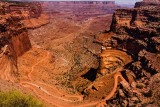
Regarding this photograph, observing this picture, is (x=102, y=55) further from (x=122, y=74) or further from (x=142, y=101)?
(x=142, y=101)

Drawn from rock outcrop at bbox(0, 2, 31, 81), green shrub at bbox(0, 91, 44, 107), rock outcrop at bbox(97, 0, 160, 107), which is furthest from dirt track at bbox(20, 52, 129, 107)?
green shrub at bbox(0, 91, 44, 107)

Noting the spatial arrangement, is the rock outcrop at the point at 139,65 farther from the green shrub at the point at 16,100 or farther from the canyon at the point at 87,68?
the green shrub at the point at 16,100

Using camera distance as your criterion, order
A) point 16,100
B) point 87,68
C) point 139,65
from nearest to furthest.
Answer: point 16,100 → point 139,65 → point 87,68

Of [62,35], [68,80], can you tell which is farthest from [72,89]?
[62,35]

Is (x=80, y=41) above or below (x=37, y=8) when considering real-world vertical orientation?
below

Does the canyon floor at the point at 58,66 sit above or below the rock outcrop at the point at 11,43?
below

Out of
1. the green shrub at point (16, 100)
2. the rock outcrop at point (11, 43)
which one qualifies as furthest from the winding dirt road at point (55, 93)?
the green shrub at point (16, 100)

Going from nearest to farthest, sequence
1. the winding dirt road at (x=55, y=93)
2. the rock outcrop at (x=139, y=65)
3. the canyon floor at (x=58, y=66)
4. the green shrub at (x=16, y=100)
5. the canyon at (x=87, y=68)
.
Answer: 1. the green shrub at (x=16, y=100)
2. the rock outcrop at (x=139, y=65)
3. the canyon at (x=87, y=68)
4. the winding dirt road at (x=55, y=93)
5. the canyon floor at (x=58, y=66)

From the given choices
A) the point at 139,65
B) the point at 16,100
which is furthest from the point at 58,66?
the point at 16,100

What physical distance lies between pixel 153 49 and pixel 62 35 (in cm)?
7560

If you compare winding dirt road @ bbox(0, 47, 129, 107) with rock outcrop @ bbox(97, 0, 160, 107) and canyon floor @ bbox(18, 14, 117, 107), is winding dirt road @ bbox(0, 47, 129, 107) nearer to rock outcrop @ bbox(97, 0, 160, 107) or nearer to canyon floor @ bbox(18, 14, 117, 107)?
canyon floor @ bbox(18, 14, 117, 107)

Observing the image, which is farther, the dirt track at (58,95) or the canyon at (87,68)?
the dirt track at (58,95)

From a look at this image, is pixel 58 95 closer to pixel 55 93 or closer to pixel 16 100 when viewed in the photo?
pixel 55 93

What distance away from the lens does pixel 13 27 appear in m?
73.2
